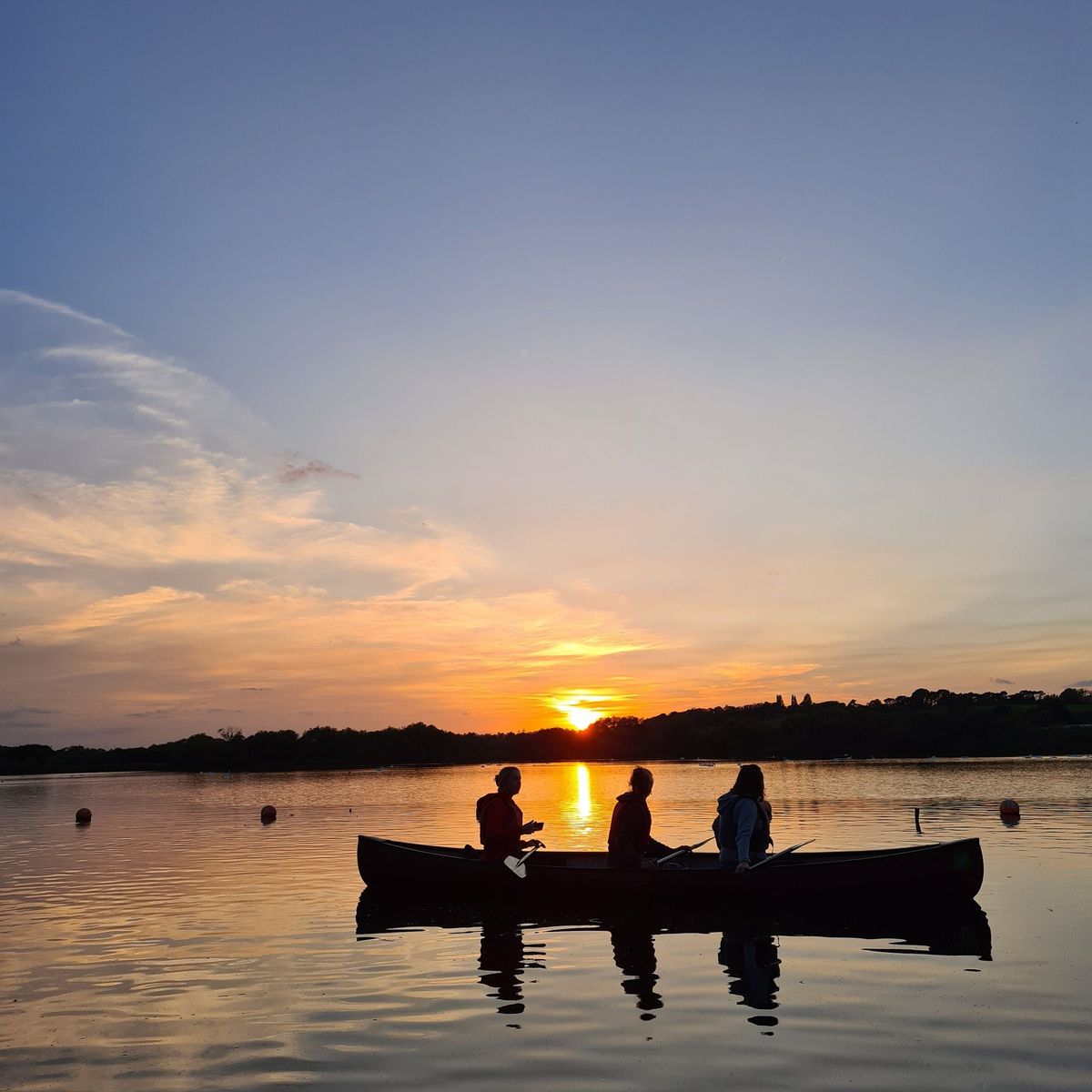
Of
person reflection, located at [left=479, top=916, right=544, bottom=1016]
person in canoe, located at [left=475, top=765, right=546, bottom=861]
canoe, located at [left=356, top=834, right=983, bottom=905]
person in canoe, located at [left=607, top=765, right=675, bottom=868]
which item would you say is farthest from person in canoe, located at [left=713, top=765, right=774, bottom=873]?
person reflection, located at [left=479, top=916, right=544, bottom=1016]

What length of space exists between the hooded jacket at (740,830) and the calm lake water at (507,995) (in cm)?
183

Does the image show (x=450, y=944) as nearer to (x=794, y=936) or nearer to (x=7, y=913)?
(x=794, y=936)

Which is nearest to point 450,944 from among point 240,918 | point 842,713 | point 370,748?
point 240,918

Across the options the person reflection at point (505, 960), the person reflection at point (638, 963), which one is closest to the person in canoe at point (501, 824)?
the person reflection at point (505, 960)

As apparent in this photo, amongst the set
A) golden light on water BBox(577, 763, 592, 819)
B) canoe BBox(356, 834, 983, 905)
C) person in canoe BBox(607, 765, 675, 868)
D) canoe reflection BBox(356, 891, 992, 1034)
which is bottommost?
golden light on water BBox(577, 763, 592, 819)

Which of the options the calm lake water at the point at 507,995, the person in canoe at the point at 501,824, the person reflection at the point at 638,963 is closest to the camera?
the calm lake water at the point at 507,995

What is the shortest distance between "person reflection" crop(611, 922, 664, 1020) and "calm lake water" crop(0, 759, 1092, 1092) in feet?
0.19

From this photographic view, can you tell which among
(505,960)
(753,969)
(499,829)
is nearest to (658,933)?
(505,960)

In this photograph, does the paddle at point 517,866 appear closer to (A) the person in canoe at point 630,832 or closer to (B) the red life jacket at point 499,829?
(B) the red life jacket at point 499,829

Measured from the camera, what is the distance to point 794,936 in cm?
1489

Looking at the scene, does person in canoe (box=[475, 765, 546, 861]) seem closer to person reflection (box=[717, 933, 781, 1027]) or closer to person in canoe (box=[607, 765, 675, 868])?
person in canoe (box=[607, 765, 675, 868])

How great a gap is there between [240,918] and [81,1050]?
8.29m

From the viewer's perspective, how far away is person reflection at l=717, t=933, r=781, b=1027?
10.9 m

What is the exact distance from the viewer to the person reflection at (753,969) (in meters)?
10.9
